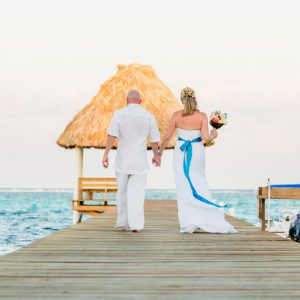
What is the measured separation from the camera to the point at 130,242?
738 cm

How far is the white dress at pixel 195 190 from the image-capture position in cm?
846

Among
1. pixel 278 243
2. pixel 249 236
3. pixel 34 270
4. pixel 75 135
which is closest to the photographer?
pixel 34 270

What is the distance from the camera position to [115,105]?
20312mm

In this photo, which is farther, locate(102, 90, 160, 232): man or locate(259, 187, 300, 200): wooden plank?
locate(259, 187, 300, 200): wooden plank

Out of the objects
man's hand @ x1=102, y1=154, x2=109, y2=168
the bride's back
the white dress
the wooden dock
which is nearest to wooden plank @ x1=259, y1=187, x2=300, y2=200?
the white dress

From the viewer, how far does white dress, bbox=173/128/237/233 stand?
8.46 metres

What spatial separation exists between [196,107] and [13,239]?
52.9 ft

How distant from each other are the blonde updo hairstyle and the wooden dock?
152 cm

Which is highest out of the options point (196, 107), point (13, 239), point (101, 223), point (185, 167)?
point (196, 107)

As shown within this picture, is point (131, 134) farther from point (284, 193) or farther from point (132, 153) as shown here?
point (284, 193)

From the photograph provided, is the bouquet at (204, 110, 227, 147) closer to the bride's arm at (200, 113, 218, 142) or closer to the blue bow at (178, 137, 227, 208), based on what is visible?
the bride's arm at (200, 113, 218, 142)

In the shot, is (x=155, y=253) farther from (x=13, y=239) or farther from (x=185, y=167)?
(x=13, y=239)

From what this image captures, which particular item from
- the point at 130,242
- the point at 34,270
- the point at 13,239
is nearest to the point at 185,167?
the point at 130,242

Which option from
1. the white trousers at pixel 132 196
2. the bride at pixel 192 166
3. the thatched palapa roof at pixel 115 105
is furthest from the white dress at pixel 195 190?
the thatched palapa roof at pixel 115 105
